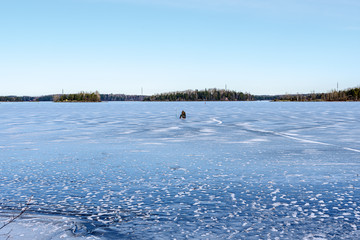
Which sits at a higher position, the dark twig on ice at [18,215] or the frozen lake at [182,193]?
the dark twig on ice at [18,215]

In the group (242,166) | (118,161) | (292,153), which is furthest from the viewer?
(292,153)

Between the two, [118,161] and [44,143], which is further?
[44,143]

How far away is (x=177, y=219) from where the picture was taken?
810 cm

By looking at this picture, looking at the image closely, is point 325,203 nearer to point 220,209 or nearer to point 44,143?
point 220,209

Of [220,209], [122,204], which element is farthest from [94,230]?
[220,209]

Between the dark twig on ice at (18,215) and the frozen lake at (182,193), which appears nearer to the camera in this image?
the frozen lake at (182,193)

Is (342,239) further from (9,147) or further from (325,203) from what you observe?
(9,147)

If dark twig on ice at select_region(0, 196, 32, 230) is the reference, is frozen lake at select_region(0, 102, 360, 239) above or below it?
below

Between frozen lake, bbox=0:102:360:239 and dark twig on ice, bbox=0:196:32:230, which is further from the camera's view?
dark twig on ice, bbox=0:196:32:230

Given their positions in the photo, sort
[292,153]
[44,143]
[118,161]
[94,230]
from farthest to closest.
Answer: [44,143], [292,153], [118,161], [94,230]

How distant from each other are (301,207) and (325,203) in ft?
2.52

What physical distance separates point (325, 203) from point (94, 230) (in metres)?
5.68

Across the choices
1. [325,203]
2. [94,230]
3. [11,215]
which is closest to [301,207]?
[325,203]

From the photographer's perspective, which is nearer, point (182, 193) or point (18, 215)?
point (18, 215)
